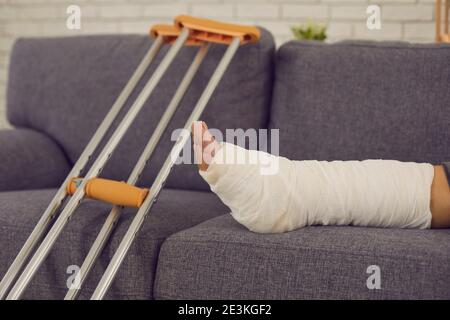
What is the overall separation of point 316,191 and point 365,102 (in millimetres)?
430

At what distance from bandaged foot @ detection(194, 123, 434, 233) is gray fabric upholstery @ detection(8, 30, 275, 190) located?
48 cm

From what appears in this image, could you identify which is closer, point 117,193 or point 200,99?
point 117,193

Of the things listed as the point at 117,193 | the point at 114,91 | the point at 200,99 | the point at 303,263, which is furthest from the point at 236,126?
the point at 303,263

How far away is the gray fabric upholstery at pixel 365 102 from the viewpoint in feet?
4.72

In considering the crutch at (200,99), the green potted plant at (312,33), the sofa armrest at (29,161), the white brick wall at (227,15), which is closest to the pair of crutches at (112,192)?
the crutch at (200,99)

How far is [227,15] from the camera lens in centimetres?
261

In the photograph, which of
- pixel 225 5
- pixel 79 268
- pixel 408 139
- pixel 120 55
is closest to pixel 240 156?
pixel 79 268

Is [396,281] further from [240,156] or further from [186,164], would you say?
[186,164]

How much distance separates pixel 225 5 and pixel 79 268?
64.8 inches

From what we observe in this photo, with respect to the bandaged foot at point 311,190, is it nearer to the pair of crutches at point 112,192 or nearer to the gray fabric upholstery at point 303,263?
the gray fabric upholstery at point 303,263

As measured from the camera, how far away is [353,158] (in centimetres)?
148

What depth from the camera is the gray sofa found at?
3.47 feet

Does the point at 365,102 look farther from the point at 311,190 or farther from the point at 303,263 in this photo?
the point at 303,263

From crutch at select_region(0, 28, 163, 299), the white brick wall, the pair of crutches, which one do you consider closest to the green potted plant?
the white brick wall
